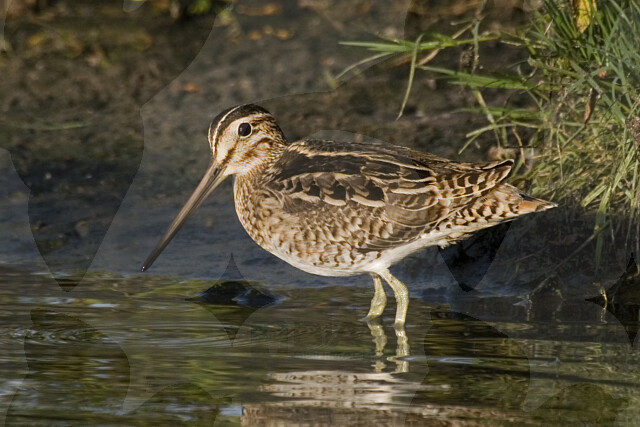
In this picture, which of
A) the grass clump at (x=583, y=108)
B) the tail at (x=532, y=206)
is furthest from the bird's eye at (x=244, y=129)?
the tail at (x=532, y=206)

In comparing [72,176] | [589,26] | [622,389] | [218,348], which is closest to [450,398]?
[622,389]

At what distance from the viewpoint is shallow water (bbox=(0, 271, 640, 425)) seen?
5094 millimetres

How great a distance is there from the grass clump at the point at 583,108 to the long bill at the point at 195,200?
128 centimetres

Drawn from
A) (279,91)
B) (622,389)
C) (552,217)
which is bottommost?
(622,389)

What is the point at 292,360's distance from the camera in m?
5.96

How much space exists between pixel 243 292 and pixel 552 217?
179 centimetres

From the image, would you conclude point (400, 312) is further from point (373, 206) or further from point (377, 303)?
point (373, 206)

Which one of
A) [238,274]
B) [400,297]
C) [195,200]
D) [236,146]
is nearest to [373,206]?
[400,297]

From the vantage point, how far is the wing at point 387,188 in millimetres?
6773

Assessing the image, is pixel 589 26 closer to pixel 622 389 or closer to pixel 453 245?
pixel 453 245

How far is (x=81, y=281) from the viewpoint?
7.82 meters

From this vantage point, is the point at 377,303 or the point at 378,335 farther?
the point at 377,303

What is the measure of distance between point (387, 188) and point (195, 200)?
1285 millimetres

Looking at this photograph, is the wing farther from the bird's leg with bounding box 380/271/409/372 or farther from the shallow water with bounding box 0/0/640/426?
the shallow water with bounding box 0/0/640/426
